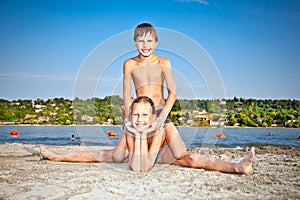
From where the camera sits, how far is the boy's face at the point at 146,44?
449 cm

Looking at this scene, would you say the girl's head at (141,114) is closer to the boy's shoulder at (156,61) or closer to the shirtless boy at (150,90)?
the shirtless boy at (150,90)

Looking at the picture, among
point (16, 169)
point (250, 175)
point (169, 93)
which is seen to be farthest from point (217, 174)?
point (16, 169)

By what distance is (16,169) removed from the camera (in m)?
3.97

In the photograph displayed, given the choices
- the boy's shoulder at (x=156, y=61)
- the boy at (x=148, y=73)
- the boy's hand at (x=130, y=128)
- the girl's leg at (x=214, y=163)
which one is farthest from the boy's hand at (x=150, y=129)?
the boy's shoulder at (x=156, y=61)

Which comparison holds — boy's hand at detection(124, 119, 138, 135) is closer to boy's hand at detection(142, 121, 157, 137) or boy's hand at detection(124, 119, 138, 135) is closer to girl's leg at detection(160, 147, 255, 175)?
boy's hand at detection(142, 121, 157, 137)

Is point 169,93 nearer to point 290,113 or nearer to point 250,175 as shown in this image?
point 250,175

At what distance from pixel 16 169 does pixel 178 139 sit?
2372 millimetres

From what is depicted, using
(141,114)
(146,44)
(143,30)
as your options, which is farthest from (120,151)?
(143,30)

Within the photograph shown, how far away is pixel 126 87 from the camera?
456 cm

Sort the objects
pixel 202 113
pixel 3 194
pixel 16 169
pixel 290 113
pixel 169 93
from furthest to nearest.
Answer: pixel 290 113
pixel 202 113
pixel 169 93
pixel 16 169
pixel 3 194

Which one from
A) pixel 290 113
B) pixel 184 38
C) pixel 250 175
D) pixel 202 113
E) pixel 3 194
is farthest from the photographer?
pixel 290 113

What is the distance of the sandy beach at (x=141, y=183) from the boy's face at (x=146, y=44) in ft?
6.11

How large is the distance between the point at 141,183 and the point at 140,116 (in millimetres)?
999

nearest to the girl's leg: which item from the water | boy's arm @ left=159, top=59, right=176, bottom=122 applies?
boy's arm @ left=159, top=59, right=176, bottom=122
